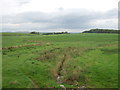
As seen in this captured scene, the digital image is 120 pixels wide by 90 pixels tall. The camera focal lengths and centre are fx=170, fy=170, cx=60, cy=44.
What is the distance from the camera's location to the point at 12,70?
88.4 ft

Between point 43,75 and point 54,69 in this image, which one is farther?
point 54,69

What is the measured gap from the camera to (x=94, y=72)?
28.3 meters

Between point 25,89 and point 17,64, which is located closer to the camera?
point 25,89

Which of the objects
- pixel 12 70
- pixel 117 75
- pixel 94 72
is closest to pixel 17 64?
pixel 12 70

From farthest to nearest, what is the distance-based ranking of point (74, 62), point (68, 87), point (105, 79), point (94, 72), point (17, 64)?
point (74, 62) → point (17, 64) → point (94, 72) → point (105, 79) → point (68, 87)

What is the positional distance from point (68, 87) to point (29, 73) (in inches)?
294

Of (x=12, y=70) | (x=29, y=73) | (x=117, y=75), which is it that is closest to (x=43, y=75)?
(x=29, y=73)

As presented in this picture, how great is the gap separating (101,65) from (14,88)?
1811 cm

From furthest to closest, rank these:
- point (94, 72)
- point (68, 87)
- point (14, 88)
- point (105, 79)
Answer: point (94, 72)
point (105, 79)
point (68, 87)
point (14, 88)

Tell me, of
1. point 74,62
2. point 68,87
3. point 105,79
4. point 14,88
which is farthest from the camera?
point 74,62

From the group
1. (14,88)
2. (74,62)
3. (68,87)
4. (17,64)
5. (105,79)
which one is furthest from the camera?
(74,62)

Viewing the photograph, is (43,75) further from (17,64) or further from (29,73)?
(17,64)

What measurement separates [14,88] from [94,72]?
13894 mm

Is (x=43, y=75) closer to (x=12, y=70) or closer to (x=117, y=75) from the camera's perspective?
(x=12, y=70)
